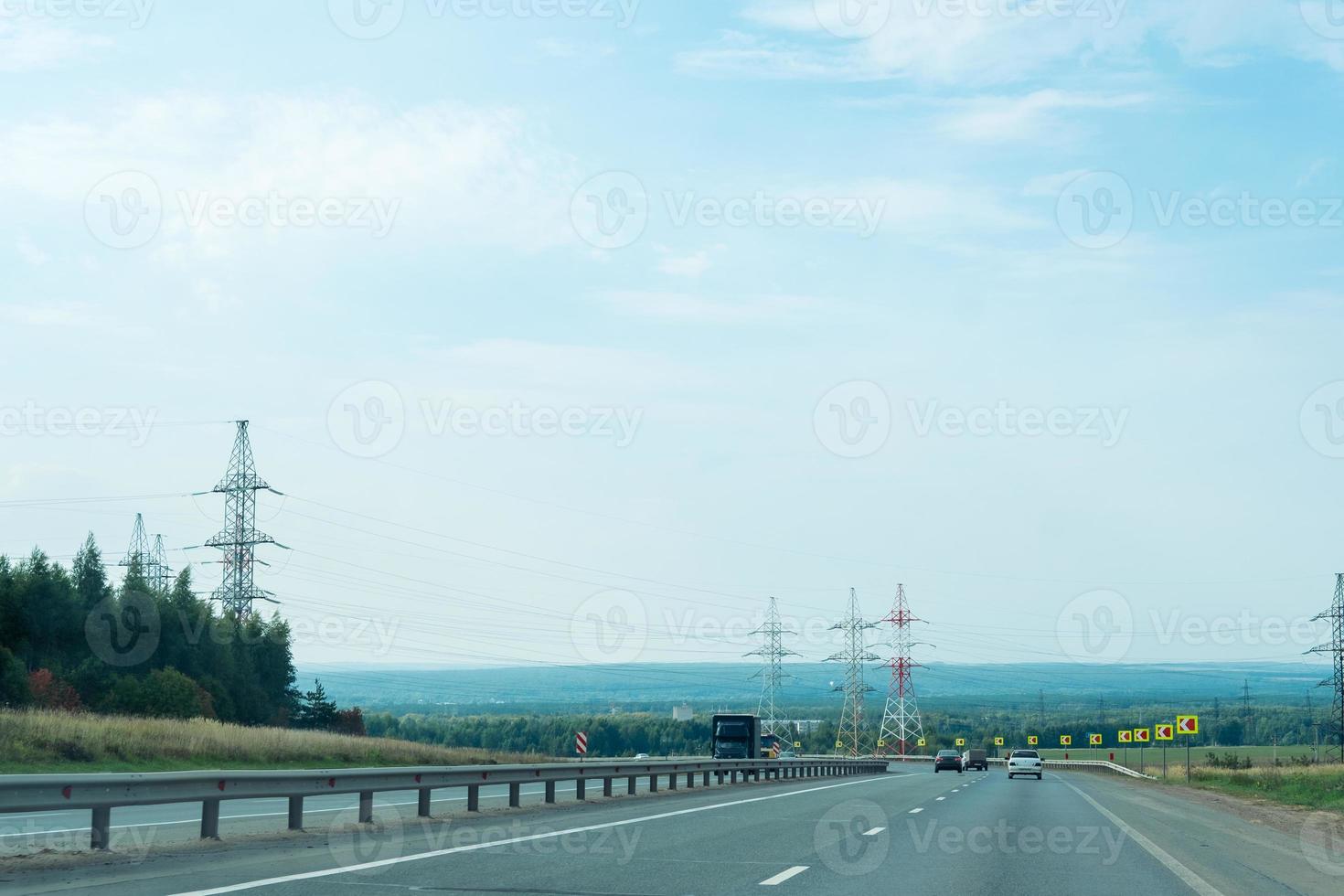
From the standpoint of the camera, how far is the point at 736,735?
70875 millimetres

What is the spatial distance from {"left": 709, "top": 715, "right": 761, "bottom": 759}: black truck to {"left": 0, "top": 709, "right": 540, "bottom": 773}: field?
87.7 feet

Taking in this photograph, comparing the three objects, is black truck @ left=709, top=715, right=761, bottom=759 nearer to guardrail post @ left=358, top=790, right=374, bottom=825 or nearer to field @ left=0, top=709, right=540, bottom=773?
field @ left=0, top=709, right=540, bottom=773

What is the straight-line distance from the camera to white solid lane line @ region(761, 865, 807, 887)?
12.7 m

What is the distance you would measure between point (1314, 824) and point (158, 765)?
24674 millimetres

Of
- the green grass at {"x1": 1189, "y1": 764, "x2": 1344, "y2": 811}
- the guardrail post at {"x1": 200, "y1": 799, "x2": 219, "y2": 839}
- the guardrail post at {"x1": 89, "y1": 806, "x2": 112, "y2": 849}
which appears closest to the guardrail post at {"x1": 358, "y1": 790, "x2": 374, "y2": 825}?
the guardrail post at {"x1": 200, "y1": 799, "x2": 219, "y2": 839}

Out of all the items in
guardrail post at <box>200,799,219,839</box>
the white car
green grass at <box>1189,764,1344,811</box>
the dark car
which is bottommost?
the dark car

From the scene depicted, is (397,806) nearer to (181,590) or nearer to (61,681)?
(61,681)

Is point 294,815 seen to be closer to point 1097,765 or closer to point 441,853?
point 441,853

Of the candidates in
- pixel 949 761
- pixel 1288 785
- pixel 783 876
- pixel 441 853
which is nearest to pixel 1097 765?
pixel 949 761

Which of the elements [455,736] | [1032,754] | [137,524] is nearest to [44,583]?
[137,524]

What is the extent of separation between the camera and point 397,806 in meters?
24.2

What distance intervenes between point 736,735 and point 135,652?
→ 3289 cm

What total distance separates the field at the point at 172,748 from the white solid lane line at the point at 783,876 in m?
17.7

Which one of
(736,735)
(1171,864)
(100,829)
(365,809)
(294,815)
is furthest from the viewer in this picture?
(736,735)
